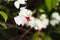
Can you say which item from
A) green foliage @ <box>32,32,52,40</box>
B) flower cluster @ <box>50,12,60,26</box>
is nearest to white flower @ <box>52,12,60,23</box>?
flower cluster @ <box>50,12,60,26</box>

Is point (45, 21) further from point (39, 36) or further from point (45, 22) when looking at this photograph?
point (39, 36)

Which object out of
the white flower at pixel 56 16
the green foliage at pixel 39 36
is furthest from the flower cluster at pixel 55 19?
the green foliage at pixel 39 36

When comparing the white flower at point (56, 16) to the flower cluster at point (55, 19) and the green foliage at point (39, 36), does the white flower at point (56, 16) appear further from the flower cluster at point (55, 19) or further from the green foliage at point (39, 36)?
the green foliage at point (39, 36)

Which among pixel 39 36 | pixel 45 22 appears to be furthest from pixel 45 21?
pixel 39 36

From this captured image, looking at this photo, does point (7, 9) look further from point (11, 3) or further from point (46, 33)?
point (46, 33)

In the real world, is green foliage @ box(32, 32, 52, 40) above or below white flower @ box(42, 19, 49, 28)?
below

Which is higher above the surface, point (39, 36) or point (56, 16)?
point (56, 16)

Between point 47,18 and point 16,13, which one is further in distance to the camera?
point 47,18

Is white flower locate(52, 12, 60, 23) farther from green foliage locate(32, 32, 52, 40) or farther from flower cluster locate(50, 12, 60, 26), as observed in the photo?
green foliage locate(32, 32, 52, 40)

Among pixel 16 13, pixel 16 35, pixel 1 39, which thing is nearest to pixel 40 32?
pixel 16 35

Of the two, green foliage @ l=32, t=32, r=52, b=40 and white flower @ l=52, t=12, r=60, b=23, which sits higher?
white flower @ l=52, t=12, r=60, b=23

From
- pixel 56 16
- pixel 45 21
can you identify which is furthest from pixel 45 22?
pixel 56 16
